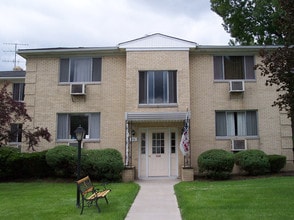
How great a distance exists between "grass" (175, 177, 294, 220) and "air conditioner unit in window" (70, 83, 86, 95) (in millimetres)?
8003

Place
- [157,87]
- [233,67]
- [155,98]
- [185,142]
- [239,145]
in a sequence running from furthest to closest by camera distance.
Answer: [233,67] < [157,87] < [155,98] < [239,145] < [185,142]

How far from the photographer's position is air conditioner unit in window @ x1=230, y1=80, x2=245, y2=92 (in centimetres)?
1833

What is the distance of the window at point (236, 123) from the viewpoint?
1847 cm

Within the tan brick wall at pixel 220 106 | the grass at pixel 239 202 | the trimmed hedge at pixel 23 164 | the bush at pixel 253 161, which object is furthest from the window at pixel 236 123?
the trimmed hedge at pixel 23 164

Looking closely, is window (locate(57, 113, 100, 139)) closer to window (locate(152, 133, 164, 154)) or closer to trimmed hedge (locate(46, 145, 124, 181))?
trimmed hedge (locate(46, 145, 124, 181))

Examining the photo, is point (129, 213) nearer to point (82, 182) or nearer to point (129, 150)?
point (82, 182)

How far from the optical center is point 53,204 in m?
10.3

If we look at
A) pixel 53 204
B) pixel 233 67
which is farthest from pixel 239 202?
pixel 233 67

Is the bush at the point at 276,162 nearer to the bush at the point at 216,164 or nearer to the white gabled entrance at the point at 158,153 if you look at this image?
the bush at the point at 216,164

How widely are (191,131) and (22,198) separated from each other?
9.34 meters

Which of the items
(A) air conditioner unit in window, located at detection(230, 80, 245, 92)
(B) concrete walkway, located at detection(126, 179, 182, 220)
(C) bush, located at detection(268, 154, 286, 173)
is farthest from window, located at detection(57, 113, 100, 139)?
(C) bush, located at detection(268, 154, 286, 173)

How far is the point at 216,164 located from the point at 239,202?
5.95 m

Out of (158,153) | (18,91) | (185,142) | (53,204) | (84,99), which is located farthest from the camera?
(18,91)

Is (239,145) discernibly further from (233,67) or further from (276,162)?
(233,67)
